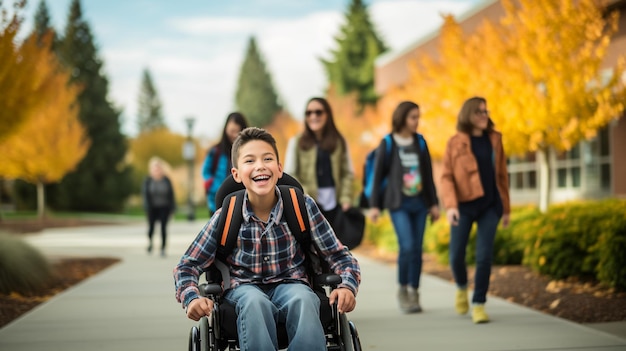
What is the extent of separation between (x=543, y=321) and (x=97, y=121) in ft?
130

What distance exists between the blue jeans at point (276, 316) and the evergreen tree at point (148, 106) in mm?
A: 112161

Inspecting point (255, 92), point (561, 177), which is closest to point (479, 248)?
point (561, 177)

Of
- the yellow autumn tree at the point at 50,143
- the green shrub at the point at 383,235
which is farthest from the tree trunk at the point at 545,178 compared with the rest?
the yellow autumn tree at the point at 50,143

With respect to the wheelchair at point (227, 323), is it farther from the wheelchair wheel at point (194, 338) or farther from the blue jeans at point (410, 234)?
the blue jeans at point (410, 234)

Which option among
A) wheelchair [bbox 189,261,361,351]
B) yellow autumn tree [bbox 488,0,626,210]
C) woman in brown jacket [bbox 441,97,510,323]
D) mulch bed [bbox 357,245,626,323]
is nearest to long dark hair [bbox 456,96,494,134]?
woman in brown jacket [bbox 441,97,510,323]

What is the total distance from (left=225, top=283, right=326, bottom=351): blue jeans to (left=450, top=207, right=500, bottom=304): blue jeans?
2950mm

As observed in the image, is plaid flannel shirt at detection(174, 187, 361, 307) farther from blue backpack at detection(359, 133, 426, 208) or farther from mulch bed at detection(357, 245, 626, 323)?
mulch bed at detection(357, 245, 626, 323)

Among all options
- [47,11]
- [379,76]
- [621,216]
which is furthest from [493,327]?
[47,11]

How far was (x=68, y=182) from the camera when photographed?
4275cm

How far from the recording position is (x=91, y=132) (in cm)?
4309

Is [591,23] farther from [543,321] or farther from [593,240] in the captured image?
[543,321]

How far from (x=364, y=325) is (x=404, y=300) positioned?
28.6 inches

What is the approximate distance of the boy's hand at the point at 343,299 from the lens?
11.5ft

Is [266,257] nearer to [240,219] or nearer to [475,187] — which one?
[240,219]
